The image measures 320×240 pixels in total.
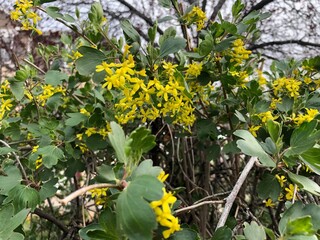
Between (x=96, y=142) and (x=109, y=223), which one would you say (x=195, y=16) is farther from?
(x=109, y=223)

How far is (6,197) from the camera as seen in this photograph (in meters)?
0.85

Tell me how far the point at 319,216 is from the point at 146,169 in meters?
0.33

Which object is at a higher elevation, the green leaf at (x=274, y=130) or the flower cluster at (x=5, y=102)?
the green leaf at (x=274, y=130)

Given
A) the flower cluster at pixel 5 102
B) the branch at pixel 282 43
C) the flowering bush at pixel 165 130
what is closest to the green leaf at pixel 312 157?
the flowering bush at pixel 165 130

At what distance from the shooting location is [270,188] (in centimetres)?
87

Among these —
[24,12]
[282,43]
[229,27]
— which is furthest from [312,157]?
[282,43]

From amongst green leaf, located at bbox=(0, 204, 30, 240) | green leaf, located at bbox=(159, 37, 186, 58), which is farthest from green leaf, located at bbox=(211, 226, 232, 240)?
green leaf, located at bbox=(159, 37, 186, 58)

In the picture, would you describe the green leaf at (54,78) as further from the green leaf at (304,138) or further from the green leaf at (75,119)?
the green leaf at (304,138)

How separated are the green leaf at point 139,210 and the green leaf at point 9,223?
25cm

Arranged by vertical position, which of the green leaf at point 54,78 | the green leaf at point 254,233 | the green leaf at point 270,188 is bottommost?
the green leaf at point 270,188

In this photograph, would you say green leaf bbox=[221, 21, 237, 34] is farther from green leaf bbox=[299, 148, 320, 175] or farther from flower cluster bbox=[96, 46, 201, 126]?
green leaf bbox=[299, 148, 320, 175]

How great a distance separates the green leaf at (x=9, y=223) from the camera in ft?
1.94

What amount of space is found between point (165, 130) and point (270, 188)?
0.53 m

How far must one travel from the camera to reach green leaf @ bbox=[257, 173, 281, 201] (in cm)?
87
